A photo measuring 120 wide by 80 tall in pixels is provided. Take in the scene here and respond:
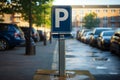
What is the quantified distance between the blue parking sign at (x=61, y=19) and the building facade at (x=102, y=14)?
12212cm

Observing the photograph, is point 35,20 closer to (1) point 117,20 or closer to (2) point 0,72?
(2) point 0,72

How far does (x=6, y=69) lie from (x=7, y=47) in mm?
10522

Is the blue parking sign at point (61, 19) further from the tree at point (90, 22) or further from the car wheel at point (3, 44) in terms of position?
the tree at point (90, 22)

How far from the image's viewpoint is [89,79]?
981 centimetres

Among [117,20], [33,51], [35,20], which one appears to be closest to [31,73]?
[33,51]

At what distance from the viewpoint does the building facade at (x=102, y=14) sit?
136 metres

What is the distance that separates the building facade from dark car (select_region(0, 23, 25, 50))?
110m

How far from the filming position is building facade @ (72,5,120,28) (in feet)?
445

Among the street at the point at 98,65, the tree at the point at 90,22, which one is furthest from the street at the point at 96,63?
the tree at the point at 90,22

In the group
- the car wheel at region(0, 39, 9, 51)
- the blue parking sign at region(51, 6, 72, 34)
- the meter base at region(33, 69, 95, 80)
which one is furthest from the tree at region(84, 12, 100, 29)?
the blue parking sign at region(51, 6, 72, 34)

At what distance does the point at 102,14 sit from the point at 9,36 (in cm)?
11824

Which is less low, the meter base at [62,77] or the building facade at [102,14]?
the meter base at [62,77]

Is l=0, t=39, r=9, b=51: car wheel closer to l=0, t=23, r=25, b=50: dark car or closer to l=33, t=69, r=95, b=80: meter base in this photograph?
l=0, t=23, r=25, b=50: dark car

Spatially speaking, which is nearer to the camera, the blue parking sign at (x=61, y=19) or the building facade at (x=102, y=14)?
the blue parking sign at (x=61, y=19)
